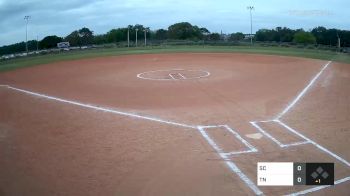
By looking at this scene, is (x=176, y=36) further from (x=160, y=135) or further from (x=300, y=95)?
(x=160, y=135)

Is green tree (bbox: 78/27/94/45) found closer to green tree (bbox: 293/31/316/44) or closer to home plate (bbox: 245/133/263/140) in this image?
green tree (bbox: 293/31/316/44)

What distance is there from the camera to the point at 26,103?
1730 centimetres

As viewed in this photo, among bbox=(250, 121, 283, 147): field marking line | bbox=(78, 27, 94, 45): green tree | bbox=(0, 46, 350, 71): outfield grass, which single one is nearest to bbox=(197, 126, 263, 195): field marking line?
bbox=(250, 121, 283, 147): field marking line

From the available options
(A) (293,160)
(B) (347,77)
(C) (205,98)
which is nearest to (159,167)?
(A) (293,160)

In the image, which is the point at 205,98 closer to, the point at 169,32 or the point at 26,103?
the point at 26,103

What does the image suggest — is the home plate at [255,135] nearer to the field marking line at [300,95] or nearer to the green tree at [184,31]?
the field marking line at [300,95]

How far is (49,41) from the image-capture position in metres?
78.2

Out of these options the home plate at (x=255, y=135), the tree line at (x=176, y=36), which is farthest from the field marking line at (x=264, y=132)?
the tree line at (x=176, y=36)

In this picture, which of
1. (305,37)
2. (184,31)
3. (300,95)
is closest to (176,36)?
(184,31)

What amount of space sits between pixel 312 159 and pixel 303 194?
6.63 feet
